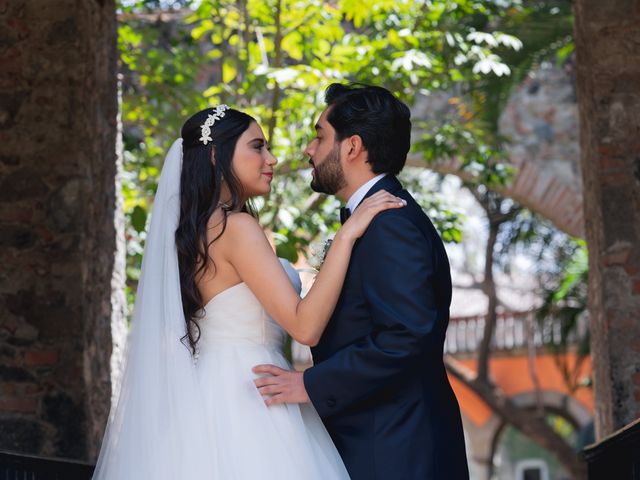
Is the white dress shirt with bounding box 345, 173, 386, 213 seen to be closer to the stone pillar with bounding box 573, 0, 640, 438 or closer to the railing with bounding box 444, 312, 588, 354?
the stone pillar with bounding box 573, 0, 640, 438

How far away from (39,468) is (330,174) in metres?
1.44

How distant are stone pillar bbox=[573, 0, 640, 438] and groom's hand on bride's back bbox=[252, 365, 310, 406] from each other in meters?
2.39

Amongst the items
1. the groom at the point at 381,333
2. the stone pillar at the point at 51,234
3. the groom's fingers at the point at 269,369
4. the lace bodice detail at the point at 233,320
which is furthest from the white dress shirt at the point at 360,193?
the stone pillar at the point at 51,234

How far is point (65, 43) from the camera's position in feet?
18.4

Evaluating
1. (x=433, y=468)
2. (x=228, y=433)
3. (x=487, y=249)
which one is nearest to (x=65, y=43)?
(x=228, y=433)

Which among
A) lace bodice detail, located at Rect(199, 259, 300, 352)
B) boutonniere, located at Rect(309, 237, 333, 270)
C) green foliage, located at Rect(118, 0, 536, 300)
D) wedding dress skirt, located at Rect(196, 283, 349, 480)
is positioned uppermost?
green foliage, located at Rect(118, 0, 536, 300)

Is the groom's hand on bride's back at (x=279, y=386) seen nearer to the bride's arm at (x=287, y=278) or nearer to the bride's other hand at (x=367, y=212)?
the bride's arm at (x=287, y=278)

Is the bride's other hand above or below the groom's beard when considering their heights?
below

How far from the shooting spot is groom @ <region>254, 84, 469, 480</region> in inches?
132

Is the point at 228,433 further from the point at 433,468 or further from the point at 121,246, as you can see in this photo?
the point at 121,246

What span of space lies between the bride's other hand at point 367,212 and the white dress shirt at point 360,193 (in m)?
0.13

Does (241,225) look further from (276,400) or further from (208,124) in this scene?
(276,400)

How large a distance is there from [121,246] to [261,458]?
2.95 metres

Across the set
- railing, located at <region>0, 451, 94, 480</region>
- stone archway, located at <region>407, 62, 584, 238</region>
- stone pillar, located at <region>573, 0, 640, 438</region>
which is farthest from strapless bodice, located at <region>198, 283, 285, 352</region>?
stone archway, located at <region>407, 62, 584, 238</region>
